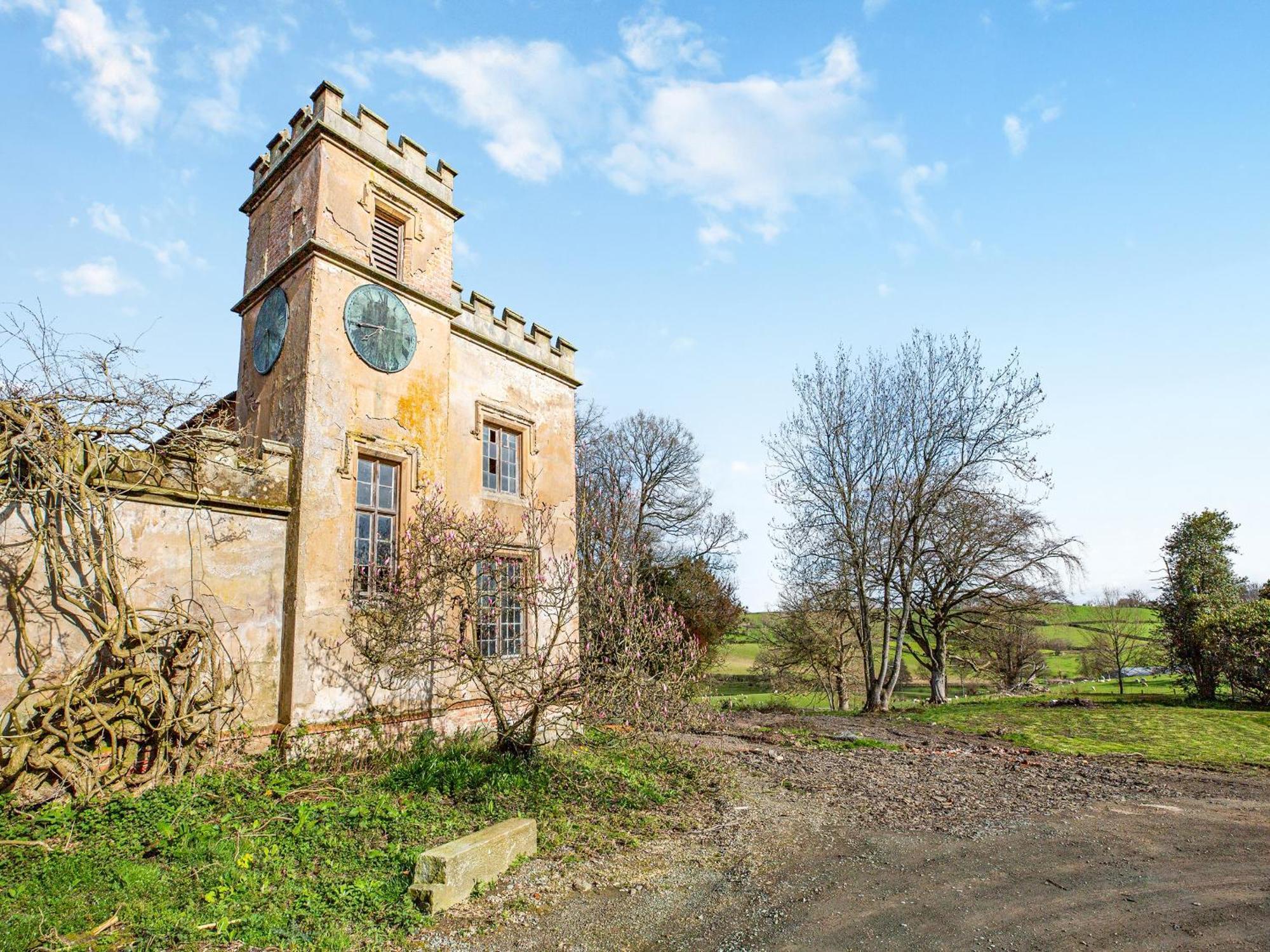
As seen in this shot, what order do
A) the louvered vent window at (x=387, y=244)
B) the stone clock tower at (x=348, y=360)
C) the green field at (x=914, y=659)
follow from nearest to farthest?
the stone clock tower at (x=348, y=360)
the louvered vent window at (x=387, y=244)
the green field at (x=914, y=659)

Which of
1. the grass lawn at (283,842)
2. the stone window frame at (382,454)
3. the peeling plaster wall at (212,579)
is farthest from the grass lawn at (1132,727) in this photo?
the peeling plaster wall at (212,579)

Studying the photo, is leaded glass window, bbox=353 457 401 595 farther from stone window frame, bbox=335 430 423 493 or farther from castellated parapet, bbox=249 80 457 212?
castellated parapet, bbox=249 80 457 212

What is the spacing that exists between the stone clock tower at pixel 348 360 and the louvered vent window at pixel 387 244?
0.08 feet

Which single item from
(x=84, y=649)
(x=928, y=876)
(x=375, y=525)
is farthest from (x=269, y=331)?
(x=928, y=876)

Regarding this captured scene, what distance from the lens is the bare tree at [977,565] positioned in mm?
19797

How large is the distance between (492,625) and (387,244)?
6.82 meters

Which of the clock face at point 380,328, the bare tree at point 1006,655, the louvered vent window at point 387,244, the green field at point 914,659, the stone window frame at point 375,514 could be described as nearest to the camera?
the stone window frame at point 375,514

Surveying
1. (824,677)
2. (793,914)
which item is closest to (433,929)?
(793,914)

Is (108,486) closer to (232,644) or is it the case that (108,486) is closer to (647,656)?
(232,644)

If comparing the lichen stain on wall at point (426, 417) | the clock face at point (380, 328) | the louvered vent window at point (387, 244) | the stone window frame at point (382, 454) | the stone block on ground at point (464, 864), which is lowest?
the stone block on ground at point (464, 864)

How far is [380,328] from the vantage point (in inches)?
396

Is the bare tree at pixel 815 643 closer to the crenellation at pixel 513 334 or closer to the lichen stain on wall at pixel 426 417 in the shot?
the crenellation at pixel 513 334

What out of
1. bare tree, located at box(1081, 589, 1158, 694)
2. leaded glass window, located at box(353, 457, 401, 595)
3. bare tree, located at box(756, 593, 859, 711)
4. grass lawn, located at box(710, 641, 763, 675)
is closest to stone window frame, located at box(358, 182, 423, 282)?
leaded glass window, located at box(353, 457, 401, 595)

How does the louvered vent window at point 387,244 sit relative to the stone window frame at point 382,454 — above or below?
above
